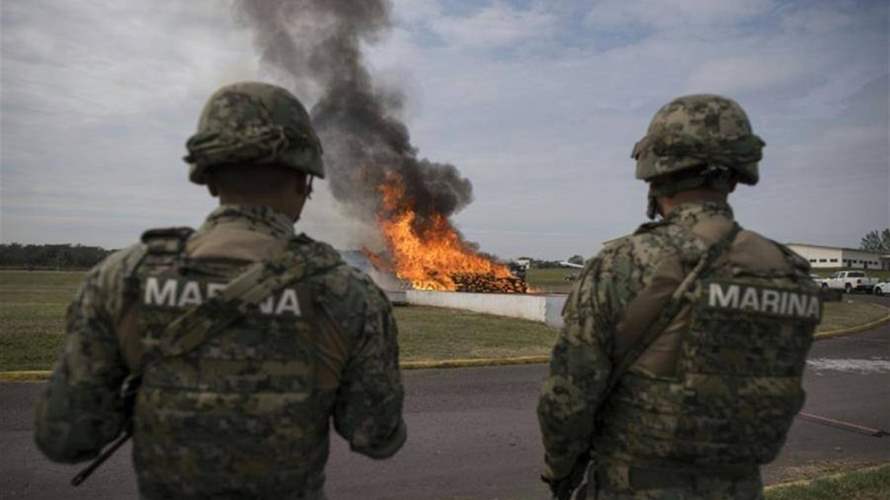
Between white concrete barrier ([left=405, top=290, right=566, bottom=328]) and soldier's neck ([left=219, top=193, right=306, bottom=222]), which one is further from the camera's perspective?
white concrete barrier ([left=405, top=290, right=566, bottom=328])

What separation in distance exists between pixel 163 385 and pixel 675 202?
192 centimetres

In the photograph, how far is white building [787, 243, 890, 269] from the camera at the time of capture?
74812 mm

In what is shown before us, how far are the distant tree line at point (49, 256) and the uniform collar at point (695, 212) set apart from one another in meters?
68.2

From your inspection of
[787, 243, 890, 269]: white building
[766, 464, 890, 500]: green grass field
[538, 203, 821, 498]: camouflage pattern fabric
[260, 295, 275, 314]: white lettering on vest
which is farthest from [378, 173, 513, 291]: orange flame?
[787, 243, 890, 269]: white building

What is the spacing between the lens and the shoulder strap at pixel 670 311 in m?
2.21


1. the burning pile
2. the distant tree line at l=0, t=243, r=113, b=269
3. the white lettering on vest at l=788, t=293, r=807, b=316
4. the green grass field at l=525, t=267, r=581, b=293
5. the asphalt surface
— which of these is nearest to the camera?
the white lettering on vest at l=788, t=293, r=807, b=316

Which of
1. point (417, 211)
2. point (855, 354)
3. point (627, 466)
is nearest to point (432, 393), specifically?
point (627, 466)

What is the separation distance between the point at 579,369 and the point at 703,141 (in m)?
0.98

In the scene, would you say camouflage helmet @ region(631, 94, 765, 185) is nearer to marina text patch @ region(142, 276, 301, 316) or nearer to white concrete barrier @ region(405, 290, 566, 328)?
marina text patch @ region(142, 276, 301, 316)

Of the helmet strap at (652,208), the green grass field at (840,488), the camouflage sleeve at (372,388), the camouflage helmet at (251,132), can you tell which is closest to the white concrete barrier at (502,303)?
the green grass field at (840,488)

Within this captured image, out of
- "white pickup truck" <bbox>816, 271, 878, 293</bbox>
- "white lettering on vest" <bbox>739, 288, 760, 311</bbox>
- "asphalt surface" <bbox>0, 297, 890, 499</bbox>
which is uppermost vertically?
"white pickup truck" <bbox>816, 271, 878, 293</bbox>

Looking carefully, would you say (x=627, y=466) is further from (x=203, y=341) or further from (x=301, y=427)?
(x=203, y=341)

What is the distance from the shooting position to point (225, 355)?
75.1 inches

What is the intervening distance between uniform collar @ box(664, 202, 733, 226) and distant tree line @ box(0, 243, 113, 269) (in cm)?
6820
